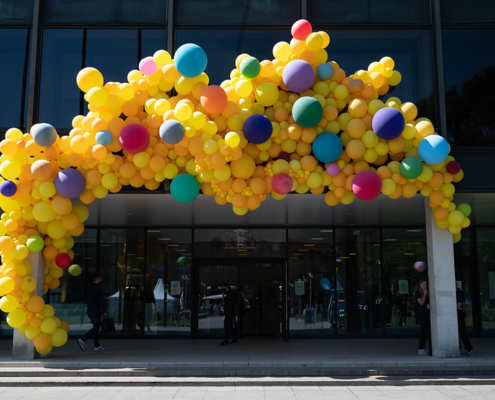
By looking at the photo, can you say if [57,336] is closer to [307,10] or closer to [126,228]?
[126,228]

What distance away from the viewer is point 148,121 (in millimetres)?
9383

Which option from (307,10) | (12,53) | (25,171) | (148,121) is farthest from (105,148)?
(307,10)

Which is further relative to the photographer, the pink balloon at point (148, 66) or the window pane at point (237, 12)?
the window pane at point (237, 12)

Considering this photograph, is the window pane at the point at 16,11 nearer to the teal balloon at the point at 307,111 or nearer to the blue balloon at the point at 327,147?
the teal balloon at the point at 307,111

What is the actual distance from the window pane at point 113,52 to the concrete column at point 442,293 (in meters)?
7.64

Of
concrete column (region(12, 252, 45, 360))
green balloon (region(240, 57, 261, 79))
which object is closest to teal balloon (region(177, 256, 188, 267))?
concrete column (region(12, 252, 45, 360))

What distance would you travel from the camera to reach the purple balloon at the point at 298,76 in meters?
9.12

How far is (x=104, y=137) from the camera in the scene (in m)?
9.04

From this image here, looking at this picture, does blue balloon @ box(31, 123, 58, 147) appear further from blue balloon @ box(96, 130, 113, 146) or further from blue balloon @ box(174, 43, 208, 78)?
blue balloon @ box(174, 43, 208, 78)

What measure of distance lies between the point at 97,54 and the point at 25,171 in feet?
11.8

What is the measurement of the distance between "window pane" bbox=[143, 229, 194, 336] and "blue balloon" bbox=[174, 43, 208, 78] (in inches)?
287

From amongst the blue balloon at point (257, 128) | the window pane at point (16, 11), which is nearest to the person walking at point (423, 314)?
the blue balloon at point (257, 128)

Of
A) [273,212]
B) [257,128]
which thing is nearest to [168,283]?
[273,212]

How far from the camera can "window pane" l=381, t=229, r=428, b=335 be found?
15211 millimetres
